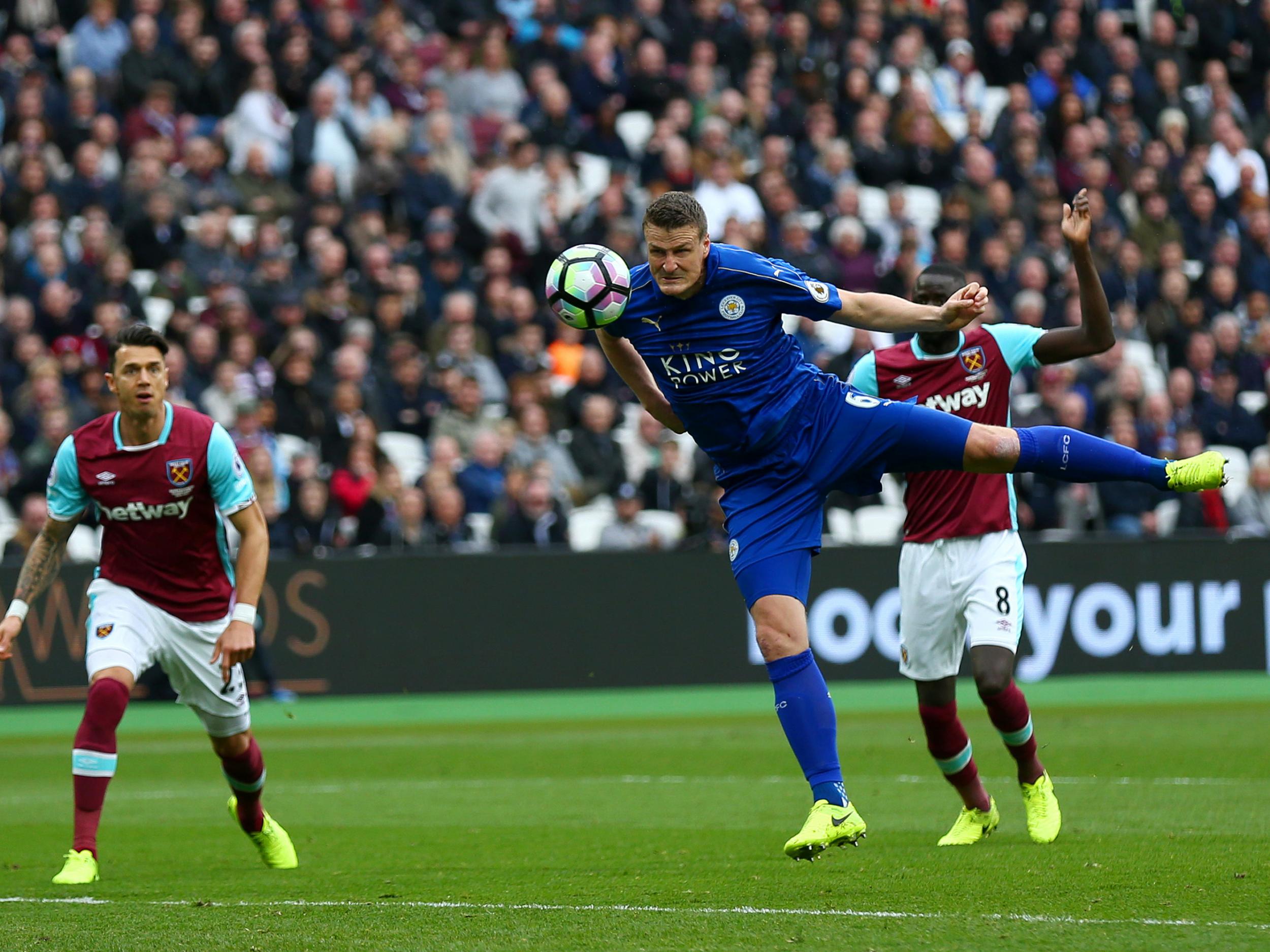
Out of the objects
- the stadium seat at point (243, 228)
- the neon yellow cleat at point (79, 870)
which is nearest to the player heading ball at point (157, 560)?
the neon yellow cleat at point (79, 870)

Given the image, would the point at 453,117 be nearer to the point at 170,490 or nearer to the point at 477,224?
the point at 477,224

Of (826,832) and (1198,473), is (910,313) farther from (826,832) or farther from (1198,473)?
(826,832)

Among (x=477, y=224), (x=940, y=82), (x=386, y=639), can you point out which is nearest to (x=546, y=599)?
(x=386, y=639)

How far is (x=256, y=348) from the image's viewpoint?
18.4 metres

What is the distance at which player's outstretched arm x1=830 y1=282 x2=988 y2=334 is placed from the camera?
23.6ft

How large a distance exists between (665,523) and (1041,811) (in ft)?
32.8

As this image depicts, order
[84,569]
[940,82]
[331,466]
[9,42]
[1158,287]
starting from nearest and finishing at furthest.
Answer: [84,569] < [331,466] < [9,42] < [1158,287] < [940,82]

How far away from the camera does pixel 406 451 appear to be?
18.7 m

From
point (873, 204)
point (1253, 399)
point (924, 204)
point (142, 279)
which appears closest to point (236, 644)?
point (142, 279)

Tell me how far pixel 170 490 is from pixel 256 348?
10.1 m

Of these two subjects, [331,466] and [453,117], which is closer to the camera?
[331,466]

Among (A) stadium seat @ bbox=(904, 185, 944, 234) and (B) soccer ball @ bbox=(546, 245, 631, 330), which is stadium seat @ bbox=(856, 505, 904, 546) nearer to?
(A) stadium seat @ bbox=(904, 185, 944, 234)

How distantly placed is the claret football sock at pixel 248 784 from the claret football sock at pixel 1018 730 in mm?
3487

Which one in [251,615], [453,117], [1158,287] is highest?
[453,117]
